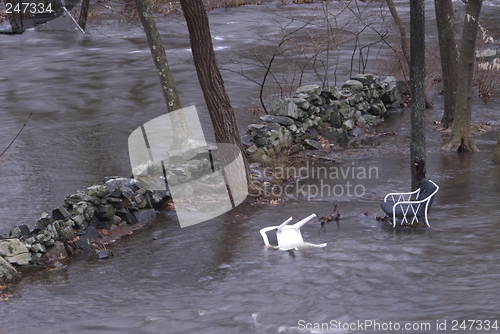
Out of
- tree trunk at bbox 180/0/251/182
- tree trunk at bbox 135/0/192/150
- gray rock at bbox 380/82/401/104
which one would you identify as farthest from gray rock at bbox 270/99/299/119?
gray rock at bbox 380/82/401/104

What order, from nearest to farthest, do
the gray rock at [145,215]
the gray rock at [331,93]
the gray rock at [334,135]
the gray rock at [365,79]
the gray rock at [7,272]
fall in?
the gray rock at [7,272], the gray rock at [145,215], the gray rock at [334,135], the gray rock at [331,93], the gray rock at [365,79]

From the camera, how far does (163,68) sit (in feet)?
42.1

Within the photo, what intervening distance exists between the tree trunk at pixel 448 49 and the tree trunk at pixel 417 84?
6272 mm

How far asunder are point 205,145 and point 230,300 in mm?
5655

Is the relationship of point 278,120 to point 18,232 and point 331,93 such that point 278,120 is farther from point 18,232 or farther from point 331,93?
point 18,232

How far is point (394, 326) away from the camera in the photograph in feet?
17.6

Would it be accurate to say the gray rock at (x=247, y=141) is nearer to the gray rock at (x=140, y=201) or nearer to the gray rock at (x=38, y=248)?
the gray rock at (x=140, y=201)

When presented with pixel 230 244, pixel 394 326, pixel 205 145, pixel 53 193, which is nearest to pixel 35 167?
pixel 53 193

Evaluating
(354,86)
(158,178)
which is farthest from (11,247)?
(354,86)

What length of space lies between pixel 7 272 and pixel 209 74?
15.6 ft

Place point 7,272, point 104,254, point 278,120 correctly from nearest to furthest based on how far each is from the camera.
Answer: point 7,272, point 104,254, point 278,120

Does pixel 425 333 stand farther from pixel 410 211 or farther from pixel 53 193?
pixel 53 193

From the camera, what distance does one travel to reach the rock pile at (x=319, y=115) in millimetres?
12906

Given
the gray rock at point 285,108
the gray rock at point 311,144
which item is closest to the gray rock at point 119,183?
the gray rock at point 285,108
